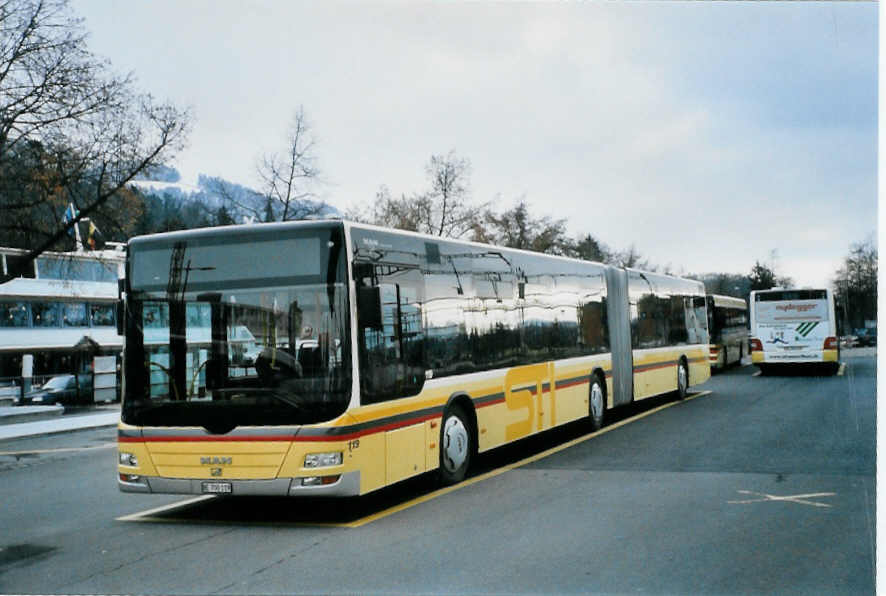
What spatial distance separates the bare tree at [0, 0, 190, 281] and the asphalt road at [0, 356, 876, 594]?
1444 centimetres

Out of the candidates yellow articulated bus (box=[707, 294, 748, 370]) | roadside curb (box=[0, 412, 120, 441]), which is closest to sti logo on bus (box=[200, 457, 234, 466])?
roadside curb (box=[0, 412, 120, 441])

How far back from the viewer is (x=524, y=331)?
1316 centimetres

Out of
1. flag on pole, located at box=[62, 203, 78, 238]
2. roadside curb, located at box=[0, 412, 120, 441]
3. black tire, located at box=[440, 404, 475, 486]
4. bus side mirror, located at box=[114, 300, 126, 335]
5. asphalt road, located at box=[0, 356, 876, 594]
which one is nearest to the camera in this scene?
asphalt road, located at box=[0, 356, 876, 594]

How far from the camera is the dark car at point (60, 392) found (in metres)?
35.6

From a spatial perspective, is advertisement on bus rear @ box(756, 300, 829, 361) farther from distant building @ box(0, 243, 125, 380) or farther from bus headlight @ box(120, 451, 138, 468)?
distant building @ box(0, 243, 125, 380)

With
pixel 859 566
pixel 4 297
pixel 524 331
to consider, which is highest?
pixel 4 297

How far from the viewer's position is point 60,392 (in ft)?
120

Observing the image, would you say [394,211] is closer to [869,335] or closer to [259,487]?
[869,335]

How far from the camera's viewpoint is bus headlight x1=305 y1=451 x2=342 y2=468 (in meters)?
8.38

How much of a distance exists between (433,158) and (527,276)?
2991 cm

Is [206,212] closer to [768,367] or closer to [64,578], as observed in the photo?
[768,367]

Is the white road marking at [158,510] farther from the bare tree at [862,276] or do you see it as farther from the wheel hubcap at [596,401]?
the wheel hubcap at [596,401]

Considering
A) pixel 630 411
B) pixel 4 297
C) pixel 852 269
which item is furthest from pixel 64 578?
pixel 4 297

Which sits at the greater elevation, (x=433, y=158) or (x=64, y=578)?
(x=433, y=158)
